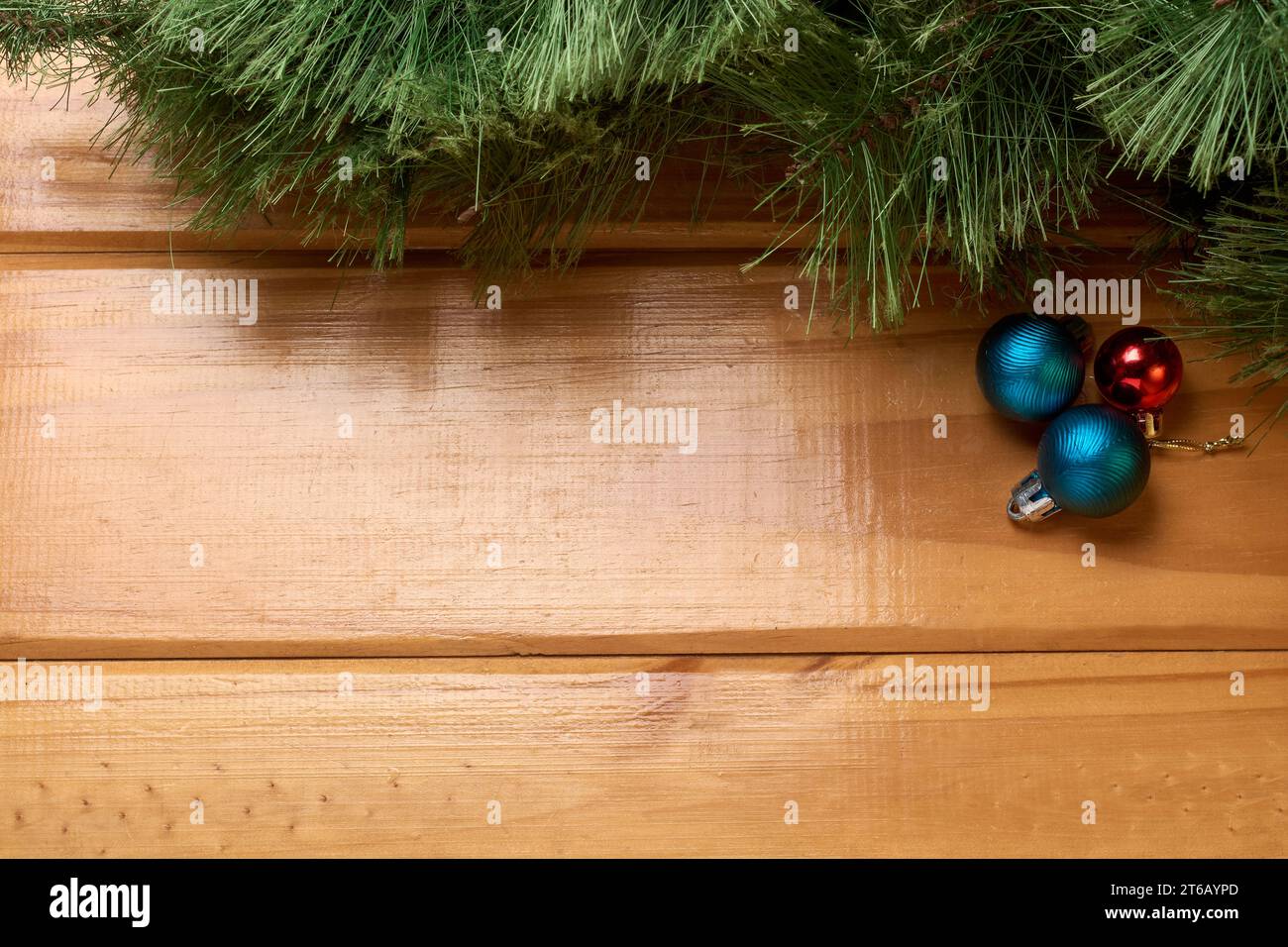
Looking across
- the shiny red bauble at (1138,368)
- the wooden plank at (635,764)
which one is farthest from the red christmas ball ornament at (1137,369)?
the wooden plank at (635,764)

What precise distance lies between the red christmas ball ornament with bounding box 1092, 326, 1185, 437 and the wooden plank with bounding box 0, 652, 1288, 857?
174 millimetres

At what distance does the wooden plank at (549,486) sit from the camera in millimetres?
637

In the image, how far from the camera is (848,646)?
0.64m

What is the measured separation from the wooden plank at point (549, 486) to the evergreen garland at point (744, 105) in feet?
0.24

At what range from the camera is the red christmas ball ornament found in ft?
1.92

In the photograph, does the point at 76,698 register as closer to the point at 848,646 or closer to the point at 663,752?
the point at 663,752

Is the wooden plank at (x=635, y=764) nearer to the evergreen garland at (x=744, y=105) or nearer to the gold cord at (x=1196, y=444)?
the gold cord at (x=1196, y=444)

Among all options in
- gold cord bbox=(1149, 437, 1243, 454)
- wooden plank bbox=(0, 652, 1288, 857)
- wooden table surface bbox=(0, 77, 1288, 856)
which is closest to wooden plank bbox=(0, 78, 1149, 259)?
wooden table surface bbox=(0, 77, 1288, 856)

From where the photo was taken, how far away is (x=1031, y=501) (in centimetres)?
62

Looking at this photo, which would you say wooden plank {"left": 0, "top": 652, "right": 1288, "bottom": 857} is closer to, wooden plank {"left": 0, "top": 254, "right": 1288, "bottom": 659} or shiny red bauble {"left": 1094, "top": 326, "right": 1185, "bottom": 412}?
wooden plank {"left": 0, "top": 254, "right": 1288, "bottom": 659}

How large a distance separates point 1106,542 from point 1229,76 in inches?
12.3

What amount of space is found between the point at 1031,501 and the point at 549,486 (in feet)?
1.01

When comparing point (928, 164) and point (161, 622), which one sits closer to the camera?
point (928, 164)

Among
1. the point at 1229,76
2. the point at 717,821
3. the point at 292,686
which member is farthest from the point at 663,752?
the point at 1229,76
